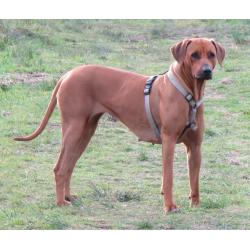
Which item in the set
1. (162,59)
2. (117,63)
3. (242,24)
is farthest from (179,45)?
(242,24)

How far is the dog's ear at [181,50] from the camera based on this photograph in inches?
314

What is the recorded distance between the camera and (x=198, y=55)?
7922mm

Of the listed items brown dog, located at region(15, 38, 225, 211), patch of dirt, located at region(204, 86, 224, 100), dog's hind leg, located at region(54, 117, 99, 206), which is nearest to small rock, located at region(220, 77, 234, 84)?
patch of dirt, located at region(204, 86, 224, 100)

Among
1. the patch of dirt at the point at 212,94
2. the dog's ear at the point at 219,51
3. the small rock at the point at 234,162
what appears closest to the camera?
the dog's ear at the point at 219,51

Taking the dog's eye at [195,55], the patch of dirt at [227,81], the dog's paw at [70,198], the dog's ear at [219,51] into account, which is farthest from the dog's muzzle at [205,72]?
the patch of dirt at [227,81]

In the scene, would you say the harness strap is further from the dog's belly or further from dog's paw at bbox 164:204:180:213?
dog's paw at bbox 164:204:180:213

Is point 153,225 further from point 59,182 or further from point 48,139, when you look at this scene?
point 48,139

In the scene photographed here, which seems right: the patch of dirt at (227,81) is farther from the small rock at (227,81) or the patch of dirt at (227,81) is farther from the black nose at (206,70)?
the black nose at (206,70)

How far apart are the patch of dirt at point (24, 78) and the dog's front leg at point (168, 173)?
277 inches

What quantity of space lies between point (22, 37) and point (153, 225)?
12.2m

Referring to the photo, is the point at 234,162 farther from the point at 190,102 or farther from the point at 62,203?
the point at 62,203

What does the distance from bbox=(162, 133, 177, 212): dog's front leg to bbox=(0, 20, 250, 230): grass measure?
13 cm

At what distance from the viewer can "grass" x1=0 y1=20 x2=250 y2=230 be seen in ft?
25.9

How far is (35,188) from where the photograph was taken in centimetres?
895
